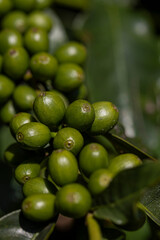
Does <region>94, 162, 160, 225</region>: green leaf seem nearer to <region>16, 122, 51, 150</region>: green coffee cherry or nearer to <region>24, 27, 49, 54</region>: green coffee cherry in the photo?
<region>16, 122, 51, 150</region>: green coffee cherry

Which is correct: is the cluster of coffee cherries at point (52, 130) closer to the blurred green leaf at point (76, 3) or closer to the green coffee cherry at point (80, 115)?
the green coffee cherry at point (80, 115)

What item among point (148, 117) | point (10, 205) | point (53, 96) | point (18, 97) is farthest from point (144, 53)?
point (10, 205)

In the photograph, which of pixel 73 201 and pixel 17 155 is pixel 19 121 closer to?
pixel 17 155

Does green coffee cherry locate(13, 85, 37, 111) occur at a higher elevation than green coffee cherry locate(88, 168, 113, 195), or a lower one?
lower

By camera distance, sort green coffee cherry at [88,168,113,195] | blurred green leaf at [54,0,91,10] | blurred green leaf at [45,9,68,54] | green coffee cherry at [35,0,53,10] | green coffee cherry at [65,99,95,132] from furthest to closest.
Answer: blurred green leaf at [54,0,91,10] → blurred green leaf at [45,9,68,54] → green coffee cherry at [35,0,53,10] → green coffee cherry at [65,99,95,132] → green coffee cherry at [88,168,113,195]

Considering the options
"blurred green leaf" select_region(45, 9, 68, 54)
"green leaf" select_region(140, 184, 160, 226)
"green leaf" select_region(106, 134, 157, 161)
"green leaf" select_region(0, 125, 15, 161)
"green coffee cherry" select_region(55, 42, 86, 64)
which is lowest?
"green leaf" select_region(0, 125, 15, 161)

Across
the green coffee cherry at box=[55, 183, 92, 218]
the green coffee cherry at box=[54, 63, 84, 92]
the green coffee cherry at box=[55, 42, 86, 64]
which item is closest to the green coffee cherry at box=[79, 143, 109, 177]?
the green coffee cherry at box=[55, 183, 92, 218]

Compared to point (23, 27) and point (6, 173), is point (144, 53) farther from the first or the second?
point (6, 173)

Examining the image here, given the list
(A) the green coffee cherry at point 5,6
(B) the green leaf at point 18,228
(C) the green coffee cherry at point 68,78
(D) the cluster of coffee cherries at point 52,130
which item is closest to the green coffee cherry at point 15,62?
(D) the cluster of coffee cherries at point 52,130
